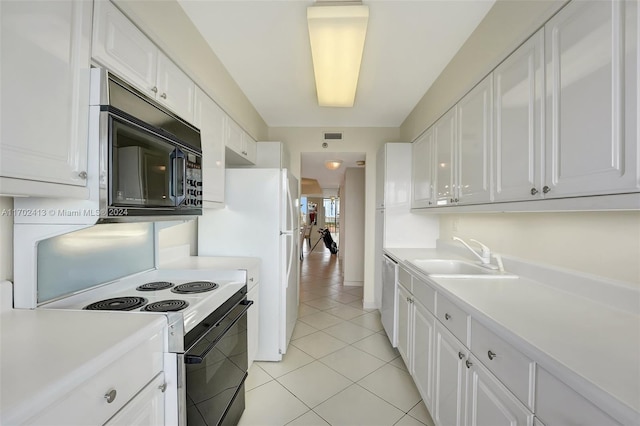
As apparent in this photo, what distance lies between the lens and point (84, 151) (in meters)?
1.00

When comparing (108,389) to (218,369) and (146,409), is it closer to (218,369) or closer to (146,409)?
(146,409)

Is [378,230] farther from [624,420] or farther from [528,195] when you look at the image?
[624,420]

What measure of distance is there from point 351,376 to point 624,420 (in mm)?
1950

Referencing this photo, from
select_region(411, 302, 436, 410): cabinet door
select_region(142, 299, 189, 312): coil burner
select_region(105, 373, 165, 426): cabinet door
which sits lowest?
select_region(411, 302, 436, 410): cabinet door

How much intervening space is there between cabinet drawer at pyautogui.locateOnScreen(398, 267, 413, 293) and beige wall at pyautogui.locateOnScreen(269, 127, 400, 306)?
4.90 ft

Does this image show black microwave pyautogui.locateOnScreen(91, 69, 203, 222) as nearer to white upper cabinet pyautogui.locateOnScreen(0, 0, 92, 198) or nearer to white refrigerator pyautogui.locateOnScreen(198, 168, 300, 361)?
white upper cabinet pyautogui.locateOnScreen(0, 0, 92, 198)

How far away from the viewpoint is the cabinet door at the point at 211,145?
1957mm

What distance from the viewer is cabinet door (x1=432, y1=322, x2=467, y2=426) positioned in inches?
50.7

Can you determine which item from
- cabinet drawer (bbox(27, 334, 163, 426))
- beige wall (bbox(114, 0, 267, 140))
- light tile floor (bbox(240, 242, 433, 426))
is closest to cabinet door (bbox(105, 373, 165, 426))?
cabinet drawer (bbox(27, 334, 163, 426))

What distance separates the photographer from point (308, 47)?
84.0 inches

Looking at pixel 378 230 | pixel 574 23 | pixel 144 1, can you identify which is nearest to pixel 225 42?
pixel 144 1

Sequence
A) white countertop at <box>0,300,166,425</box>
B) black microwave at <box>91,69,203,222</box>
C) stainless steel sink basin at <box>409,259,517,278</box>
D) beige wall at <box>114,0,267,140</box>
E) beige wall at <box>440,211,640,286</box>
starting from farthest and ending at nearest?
1. stainless steel sink basin at <box>409,259,517,278</box>
2. beige wall at <box>114,0,267,140</box>
3. beige wall at <box>440,211,640,286</box>
4. black microwave at <box>91,69,203,222</box>
5. white countertop at <box>0,300,166,425</box>

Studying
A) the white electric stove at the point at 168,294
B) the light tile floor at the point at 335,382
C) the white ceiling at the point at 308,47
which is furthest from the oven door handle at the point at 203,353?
the white ceiling at the point at 308,47

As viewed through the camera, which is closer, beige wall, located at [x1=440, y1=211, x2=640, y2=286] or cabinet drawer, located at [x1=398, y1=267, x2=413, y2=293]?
beige wall, located at [x1=440, y1=211, x2=640, y2=286]
